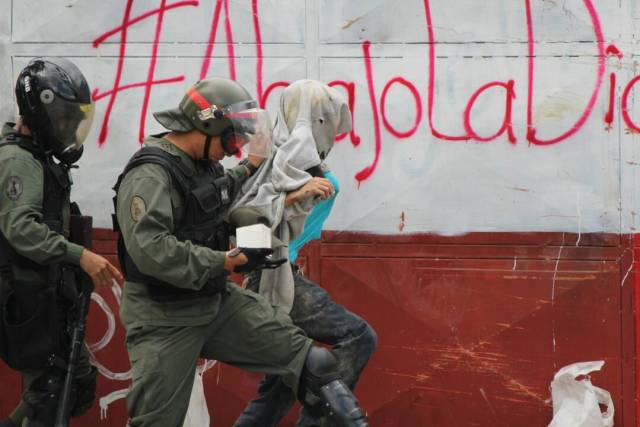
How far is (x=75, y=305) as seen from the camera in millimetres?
5457

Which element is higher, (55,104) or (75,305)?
(55,104)

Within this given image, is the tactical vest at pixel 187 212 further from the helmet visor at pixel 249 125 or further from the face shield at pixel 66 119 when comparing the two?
the face shield at pixel 66 119

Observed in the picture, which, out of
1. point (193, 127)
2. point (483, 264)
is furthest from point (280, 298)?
point (483, 264)

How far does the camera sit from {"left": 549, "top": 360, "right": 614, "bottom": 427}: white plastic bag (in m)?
5.95

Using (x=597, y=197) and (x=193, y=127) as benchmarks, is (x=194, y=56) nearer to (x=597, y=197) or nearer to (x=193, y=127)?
(x=193, y=127)

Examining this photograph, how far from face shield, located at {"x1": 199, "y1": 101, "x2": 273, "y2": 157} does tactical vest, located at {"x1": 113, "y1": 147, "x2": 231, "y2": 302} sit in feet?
0.53

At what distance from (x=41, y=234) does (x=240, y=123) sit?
0.94 m

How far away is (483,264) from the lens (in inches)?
243

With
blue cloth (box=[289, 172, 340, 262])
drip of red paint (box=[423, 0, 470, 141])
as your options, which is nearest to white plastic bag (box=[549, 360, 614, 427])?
drip of red paint (box=[423, 0, 470, 141])

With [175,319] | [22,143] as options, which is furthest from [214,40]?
[175,319]

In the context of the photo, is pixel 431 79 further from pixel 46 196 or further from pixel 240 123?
pixel 46 196

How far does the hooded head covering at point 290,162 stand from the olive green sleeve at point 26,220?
0.73 meters

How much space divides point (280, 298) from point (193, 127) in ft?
3.02

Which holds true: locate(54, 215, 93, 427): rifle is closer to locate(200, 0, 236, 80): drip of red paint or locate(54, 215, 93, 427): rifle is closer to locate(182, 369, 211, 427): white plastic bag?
locate(182, 369, 211, 427): white plastic bag
